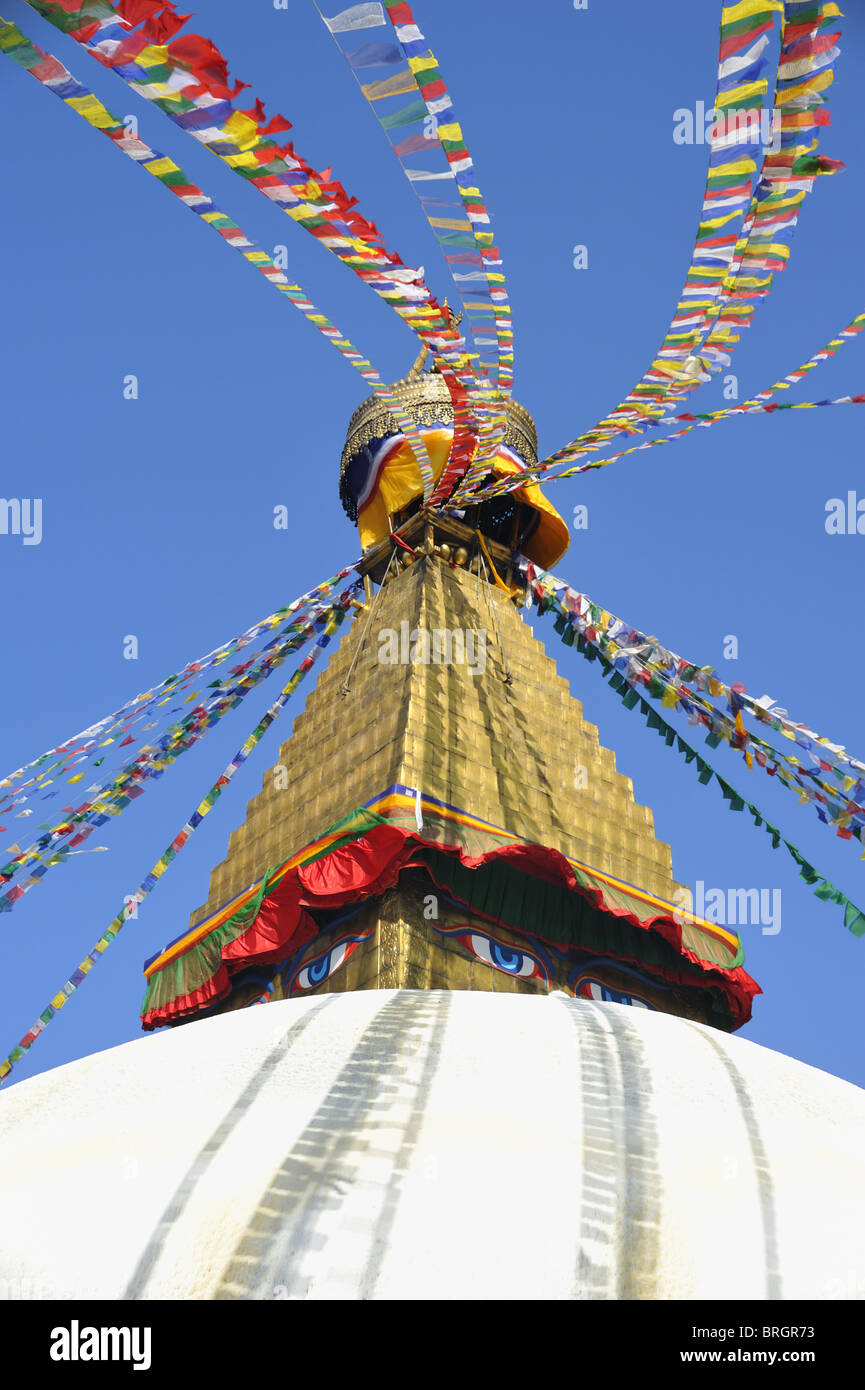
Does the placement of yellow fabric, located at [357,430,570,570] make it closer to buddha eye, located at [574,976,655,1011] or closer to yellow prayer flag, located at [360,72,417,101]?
buddha eye, located at [574,976,655,1011]

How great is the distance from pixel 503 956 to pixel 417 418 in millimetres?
7416

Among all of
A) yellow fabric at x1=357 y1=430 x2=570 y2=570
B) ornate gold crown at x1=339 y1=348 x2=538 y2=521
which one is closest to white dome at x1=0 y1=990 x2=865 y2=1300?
yellow fabric at x1=357 y1=430 x2=570 y2=570

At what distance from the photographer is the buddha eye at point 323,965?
30.9 feet

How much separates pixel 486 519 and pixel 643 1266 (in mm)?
11895

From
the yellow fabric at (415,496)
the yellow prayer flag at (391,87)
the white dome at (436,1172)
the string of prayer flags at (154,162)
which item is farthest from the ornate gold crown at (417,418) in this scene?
the white dome at (436,1172)

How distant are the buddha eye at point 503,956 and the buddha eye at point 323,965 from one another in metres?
0.83

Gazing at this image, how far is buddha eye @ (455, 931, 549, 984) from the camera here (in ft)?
31.4

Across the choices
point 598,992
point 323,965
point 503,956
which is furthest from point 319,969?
point 598,992

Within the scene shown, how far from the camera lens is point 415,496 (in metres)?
14.3

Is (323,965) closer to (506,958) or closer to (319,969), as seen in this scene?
(319,969)

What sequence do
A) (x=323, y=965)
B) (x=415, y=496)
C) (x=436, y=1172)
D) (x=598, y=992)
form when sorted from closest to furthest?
(x=436, y=1172) < (x=323, y=965) < (x=598, y=992) < (x=415, y=496)

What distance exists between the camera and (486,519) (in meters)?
15.1

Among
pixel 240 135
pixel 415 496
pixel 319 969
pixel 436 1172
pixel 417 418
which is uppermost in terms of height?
pixel 417 418

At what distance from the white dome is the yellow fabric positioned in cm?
940
